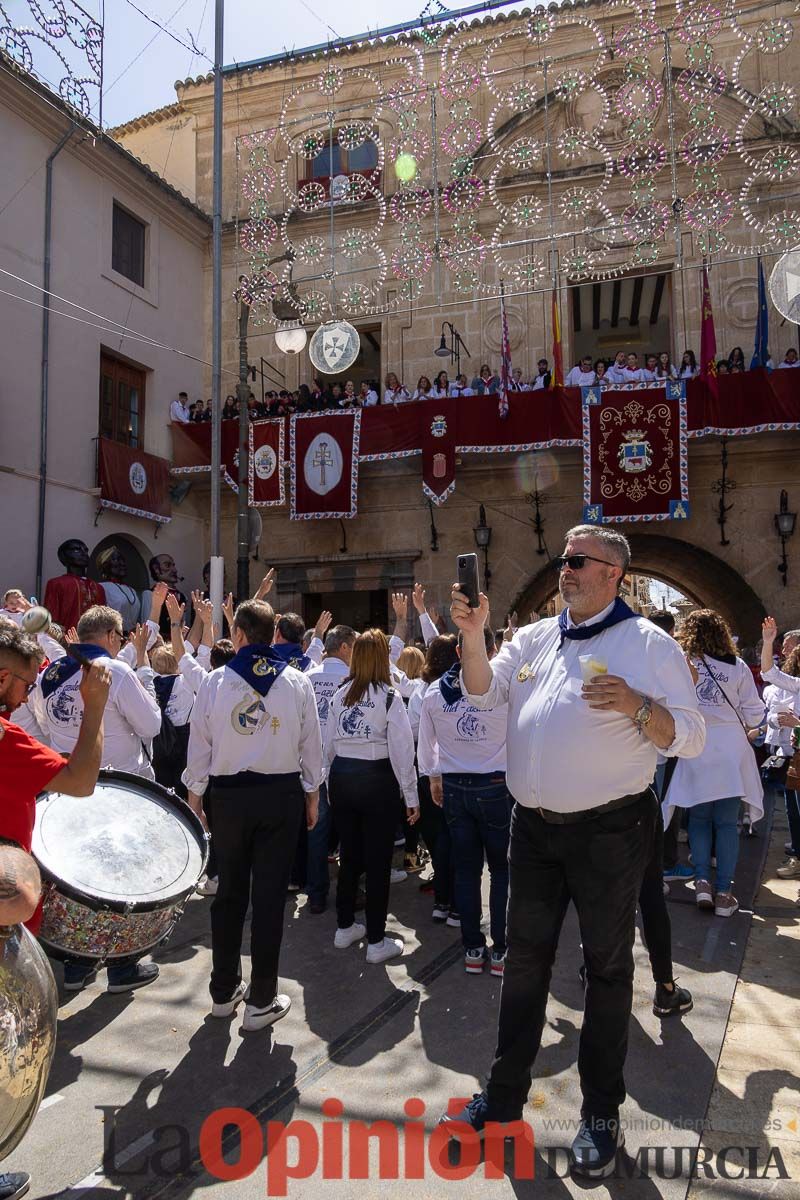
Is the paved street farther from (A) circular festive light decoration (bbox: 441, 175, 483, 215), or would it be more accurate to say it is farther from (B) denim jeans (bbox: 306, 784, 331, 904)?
(A) circular festive light decoration (bbox: 441, 175, 483, 215)

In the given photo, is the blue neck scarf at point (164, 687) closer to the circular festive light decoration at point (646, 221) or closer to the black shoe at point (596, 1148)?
the black shoe at point (596, 1148)

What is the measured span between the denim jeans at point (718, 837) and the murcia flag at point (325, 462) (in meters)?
10.7

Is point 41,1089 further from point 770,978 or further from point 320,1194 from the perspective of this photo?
point 770,978

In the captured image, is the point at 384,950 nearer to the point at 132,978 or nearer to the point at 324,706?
the point at 132,978

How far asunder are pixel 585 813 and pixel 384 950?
7.57 feet

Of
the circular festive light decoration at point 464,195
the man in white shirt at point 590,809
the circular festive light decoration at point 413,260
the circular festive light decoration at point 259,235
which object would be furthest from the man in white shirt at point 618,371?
the man in white shirt at point 590,809

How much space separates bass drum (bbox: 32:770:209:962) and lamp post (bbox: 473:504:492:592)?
1166 cm

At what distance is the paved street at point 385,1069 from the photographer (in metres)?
2.78

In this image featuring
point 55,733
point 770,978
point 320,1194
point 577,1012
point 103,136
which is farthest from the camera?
point 103,136

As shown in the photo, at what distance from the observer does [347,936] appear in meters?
4.91

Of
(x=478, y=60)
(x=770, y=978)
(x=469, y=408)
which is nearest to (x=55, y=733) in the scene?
(x=770, y=978)

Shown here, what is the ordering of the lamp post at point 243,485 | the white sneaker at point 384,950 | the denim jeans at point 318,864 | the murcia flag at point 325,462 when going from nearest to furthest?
the white sneaker at point 384,950 → the denim jeans at point 318,864 → the lamp post at point 243,485 → the murcia flag at point 325,462

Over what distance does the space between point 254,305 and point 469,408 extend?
210 inches

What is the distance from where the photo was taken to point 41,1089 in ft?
7.58
